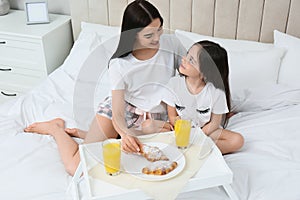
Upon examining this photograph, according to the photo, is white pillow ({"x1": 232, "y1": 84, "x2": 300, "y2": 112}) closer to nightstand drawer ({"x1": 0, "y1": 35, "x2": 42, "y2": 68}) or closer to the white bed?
the white bed

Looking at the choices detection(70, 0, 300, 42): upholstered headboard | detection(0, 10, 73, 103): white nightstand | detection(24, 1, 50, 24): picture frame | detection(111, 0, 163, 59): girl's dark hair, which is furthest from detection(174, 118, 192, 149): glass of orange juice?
detection(24, 1, 50, 24): picture frame

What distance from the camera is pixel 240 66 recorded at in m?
2.09

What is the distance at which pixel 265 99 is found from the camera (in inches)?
77.0

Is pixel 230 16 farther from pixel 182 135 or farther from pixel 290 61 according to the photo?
pixel 182 135

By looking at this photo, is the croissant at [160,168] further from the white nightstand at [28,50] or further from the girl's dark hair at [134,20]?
the white nightstand at [28,50]

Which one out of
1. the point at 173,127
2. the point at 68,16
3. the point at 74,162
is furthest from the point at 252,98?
the point at 68,16

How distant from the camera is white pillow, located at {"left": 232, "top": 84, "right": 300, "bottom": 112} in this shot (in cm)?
195

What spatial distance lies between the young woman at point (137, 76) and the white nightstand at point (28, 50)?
1.05m

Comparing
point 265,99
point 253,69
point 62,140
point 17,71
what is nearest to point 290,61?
point 253,69

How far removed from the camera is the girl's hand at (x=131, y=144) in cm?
140

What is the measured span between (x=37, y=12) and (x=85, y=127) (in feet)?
4.33

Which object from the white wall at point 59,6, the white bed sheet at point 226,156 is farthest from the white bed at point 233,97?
the white wall at point 59,6

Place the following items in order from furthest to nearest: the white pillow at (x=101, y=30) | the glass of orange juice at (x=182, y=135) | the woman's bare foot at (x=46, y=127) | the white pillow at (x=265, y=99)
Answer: the white pillow at (x=101, y=30) → the white pillow at (x=265, y=99) → the woman's bare foot at (x=46, y=127) → the glass of orange juice at (x=182, y=135)

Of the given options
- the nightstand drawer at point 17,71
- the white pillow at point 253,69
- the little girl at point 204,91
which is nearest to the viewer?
the little girl at point 204,91
